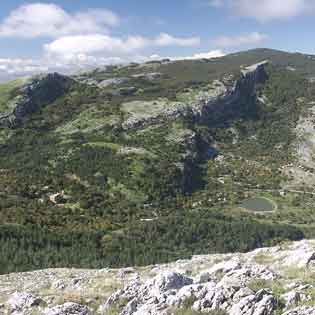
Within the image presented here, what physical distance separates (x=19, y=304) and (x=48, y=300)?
225cm

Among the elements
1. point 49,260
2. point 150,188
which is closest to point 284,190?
point 150,188

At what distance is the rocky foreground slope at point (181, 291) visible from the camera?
3206 cm

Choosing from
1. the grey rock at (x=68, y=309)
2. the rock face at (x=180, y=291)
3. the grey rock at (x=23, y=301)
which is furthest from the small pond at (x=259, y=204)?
the grey rock at (x=68, y=309)

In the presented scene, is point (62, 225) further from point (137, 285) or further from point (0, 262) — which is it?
point (137, 285)

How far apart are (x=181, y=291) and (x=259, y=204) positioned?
147 metres

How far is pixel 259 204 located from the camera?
→ 176m

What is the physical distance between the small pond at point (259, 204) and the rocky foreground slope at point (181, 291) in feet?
403

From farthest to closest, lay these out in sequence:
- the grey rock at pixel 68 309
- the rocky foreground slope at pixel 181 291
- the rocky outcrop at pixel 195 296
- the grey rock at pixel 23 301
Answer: the grey rock at pixel 23 301, the grey rock at pixel 68 309, the rocky foreground slope at pixel 181 291, the rocky outcrop at pixel 195 296

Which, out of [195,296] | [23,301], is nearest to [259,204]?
[23,301]

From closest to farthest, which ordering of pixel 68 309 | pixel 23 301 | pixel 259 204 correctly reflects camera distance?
pixel 68 309 < pixel 23 301 < pixel 259 204

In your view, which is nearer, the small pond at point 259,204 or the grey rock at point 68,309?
the grey rock at point 68,309

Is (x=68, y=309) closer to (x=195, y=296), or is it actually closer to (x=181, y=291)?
(x=181, y=291)

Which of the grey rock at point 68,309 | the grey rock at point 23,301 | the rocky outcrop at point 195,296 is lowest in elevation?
the grey rock at point 23,301

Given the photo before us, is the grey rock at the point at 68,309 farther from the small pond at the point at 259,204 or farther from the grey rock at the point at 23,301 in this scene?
the small pond at the point at 259,204
